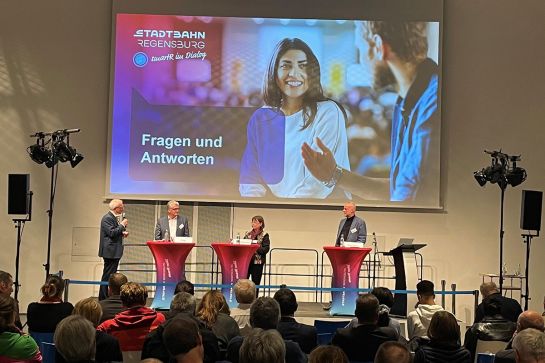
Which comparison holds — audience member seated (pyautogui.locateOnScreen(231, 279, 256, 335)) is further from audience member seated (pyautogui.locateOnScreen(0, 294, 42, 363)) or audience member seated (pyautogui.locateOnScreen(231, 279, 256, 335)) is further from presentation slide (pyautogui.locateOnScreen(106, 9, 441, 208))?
presentation slide (pyautogui.locateOnScreen(106, 9, 441, 208))

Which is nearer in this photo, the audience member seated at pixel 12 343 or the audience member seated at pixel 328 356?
the audience member seated at pixel 328 356

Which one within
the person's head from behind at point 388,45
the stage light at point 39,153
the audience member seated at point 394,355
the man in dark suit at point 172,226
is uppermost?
the person's head from behind at point 388,45

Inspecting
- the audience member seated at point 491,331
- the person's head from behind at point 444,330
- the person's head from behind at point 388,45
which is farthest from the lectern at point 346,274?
the person's head from behind at point 444,330

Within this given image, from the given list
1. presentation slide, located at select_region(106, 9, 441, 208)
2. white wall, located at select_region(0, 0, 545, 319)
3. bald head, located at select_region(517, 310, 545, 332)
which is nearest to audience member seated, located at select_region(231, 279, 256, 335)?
bald head, located at select_region(517, 310, 545, 332)

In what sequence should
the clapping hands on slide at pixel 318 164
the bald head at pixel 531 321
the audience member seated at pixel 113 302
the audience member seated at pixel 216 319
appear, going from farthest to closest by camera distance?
the clapping hands on slide at pixel 318 164 → the audience member seated at pixel 113 302 → the audience member seated at pixel 216 319 → the bald head at pixel 531 321

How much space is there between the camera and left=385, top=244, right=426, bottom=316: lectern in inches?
366

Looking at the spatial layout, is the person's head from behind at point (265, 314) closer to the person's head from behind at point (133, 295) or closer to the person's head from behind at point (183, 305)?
the person's head from behind at point (183, 305)

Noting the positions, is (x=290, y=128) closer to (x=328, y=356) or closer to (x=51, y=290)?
(x=51, y=290)

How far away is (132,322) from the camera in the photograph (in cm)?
492

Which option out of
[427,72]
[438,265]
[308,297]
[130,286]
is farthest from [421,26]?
[130,286]

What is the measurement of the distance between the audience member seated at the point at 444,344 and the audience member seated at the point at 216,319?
3.86 ft

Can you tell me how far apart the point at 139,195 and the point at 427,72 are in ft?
15.0

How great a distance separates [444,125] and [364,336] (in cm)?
749

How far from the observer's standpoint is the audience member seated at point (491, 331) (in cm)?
544
